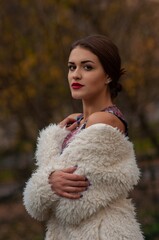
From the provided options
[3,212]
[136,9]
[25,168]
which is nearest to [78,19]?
[136,9]

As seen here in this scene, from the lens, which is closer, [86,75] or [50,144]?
[86,75]

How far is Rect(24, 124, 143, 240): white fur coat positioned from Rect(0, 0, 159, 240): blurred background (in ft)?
11.9

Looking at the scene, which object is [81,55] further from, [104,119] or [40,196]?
[40,196]

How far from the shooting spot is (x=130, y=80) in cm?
735

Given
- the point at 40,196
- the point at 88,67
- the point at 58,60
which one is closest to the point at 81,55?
the point at 88,67

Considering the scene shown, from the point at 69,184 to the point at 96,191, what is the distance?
128mm

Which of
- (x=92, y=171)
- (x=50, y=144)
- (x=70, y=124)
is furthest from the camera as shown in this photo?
(x=70, y=124)

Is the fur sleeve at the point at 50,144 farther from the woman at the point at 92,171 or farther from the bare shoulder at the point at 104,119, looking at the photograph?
the bare shoulder at the point at 104,119

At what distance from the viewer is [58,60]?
6.82m

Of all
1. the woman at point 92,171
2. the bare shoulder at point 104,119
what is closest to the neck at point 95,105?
the woman at point 92,171

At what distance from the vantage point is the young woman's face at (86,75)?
7.92ft

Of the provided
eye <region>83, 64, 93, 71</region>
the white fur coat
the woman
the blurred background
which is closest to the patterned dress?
the woman

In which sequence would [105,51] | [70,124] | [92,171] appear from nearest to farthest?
[92,171] → [105,51] → [70,124]

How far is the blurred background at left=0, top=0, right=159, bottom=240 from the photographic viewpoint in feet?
21.6
